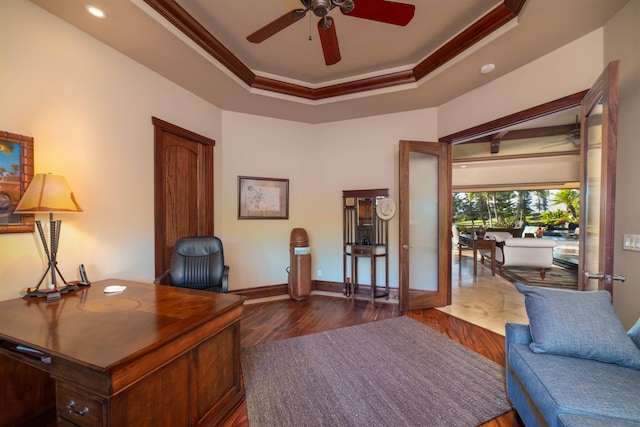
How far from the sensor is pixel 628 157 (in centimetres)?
185

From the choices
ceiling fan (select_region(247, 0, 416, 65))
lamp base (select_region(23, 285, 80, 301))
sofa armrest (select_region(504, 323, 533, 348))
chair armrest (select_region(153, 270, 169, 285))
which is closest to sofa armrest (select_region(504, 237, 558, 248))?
sofa armrest (select_region(504, 323, 533, 348))

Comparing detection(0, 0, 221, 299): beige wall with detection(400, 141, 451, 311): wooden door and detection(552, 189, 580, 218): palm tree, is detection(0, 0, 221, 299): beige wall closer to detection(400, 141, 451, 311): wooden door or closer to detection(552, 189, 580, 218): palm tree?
detection(400, 141, 451, 311): wooden door

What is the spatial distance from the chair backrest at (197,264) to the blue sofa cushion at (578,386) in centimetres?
252

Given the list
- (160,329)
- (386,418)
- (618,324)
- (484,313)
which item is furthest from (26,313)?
(484,313)

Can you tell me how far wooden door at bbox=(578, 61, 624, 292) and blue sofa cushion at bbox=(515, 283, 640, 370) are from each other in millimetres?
219

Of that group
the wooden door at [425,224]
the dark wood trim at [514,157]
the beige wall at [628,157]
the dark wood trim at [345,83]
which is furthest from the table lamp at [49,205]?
the dark wood trim at [514,157]

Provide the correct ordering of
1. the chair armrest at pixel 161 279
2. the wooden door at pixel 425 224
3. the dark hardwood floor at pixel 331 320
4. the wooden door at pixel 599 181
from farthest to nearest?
the wooden door at pixel 425 224, the dark hardwood floor at pixel 331 320, the chair armrest at pixel 161 279, the wooden door at pixel 599 181

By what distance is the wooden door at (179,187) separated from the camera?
9.16ft

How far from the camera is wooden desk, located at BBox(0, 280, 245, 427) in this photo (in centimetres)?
102

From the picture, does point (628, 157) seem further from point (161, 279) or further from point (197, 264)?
point (161, 279)

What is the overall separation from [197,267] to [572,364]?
289 centimetres

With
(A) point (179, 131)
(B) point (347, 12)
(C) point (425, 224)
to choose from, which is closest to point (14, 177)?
(A) point (179, 131)

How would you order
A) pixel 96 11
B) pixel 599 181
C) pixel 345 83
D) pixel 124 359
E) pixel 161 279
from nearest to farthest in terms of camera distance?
1. pixel 124 359
2. pixel 599 181
3. pixel 96 11
4. pixel 161 279
5. pixel 345 83

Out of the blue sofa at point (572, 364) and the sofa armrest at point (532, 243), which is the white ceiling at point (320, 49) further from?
the sofa armrest at point (532, 243)
